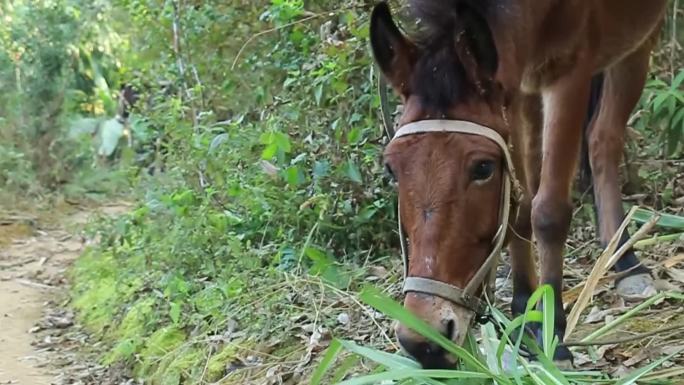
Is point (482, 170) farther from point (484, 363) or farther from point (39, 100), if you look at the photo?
point (39, 100)

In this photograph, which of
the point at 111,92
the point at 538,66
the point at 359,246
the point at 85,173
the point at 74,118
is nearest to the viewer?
the point at 538,66

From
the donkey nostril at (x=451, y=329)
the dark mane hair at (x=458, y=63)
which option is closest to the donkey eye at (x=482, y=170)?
the dark mane hair at (x=458, y=63)

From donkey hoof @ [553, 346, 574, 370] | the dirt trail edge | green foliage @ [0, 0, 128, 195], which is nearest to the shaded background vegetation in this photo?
the dirt trail edge

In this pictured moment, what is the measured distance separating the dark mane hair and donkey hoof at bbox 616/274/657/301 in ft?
5.81

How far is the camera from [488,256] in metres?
2.82

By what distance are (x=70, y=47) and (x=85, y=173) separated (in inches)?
66.6

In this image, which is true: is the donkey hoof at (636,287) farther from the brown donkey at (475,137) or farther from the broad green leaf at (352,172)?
the broad green leaf at (352,172)

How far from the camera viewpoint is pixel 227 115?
25.7ft

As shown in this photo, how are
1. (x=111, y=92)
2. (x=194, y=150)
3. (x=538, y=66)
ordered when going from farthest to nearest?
(x=111, y=92) < (x=194, y=150) < (x=538, y=66)

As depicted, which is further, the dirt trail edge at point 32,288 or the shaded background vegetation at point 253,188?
the dirt trail edge at point 32,288

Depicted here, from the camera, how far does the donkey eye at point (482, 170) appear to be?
9.09 ft

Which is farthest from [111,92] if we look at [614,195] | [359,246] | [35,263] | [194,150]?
[614,195]

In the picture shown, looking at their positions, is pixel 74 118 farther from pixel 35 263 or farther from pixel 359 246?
pixel 359 246

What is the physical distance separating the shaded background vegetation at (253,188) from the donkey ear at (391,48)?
1.38 metres
